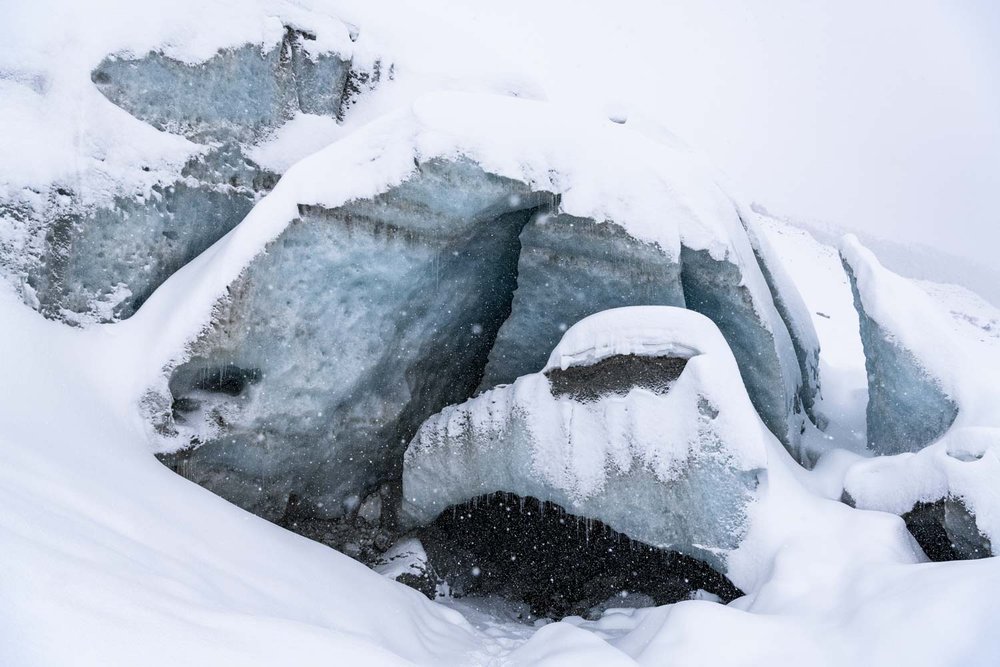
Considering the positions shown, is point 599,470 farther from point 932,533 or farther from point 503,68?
point 503,68

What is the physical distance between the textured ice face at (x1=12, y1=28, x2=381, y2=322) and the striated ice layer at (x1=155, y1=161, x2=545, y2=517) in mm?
914

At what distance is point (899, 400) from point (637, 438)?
2.15 m

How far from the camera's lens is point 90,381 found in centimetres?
428

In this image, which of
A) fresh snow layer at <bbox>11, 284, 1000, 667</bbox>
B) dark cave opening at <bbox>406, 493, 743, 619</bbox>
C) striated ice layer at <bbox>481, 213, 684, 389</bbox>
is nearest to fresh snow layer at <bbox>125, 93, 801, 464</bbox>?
striated ice layer at <bbox>481, 213, 684, 389</bbox>

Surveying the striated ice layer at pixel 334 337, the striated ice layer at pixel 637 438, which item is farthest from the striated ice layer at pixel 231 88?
the striated ice layer at pixel 637 438

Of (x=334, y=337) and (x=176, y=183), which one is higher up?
(x=176, y=183)

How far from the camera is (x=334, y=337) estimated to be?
5051mm

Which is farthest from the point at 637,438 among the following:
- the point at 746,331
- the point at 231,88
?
the point at 231,88

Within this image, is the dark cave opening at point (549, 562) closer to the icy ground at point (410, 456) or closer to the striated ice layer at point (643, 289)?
the icy ground at point (410, 456)

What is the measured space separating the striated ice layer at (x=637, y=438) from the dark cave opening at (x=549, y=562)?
0.45 metres

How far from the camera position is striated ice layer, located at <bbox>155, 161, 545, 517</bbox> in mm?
4699

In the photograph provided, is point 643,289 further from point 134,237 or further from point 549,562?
point 134,237

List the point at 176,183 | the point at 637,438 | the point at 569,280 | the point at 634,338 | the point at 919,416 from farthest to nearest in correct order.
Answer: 1. the point at 569,280
2. the point at 176,183
3. the point at 919,416
4. the point at 634,338
5. the point at 637,438

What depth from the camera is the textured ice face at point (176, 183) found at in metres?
4.54
